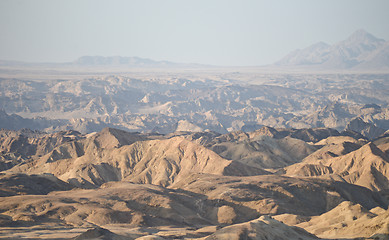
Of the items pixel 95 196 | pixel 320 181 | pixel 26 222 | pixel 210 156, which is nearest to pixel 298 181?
pixel 320 181

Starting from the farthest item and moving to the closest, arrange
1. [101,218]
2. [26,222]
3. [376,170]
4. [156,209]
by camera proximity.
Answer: [376,170], [156,209], [101,218], [26,222]

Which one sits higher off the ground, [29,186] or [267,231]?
[267,231]

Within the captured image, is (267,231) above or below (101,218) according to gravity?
above

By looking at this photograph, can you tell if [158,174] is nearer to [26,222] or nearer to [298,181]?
[298,181]

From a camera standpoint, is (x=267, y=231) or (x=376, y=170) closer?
(x=267, y=231)

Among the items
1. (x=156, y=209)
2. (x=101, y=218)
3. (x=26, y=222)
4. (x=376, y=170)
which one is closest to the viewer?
(x=26, y=222)

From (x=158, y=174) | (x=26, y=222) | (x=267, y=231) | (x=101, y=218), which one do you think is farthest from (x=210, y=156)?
(x=267, y=231)

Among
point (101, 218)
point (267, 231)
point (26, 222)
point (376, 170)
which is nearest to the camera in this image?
point (267, 231)

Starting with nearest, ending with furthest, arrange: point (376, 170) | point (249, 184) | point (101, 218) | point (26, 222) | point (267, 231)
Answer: point (267, 231) < point (26, 222) < point (101, 218) < point (249, 184) < point (376, 170)

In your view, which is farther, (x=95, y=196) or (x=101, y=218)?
(x=95, y=196)

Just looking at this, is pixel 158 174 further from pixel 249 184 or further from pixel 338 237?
pixel 338 237
